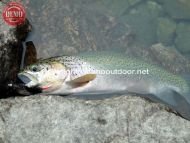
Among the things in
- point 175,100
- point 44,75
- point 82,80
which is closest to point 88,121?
point 82,80

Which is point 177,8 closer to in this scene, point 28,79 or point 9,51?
point 28,79

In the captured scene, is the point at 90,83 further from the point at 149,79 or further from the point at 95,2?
the point at 95,2

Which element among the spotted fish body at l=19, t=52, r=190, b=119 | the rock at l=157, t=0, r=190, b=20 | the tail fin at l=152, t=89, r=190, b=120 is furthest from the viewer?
the rock at l=157, t=0, r=190, b=20

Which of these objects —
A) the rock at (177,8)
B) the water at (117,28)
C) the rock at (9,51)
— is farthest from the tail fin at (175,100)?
the rock at (177,8)

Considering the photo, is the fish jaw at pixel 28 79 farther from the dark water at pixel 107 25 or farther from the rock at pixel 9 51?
the dark water at pixel 107 25

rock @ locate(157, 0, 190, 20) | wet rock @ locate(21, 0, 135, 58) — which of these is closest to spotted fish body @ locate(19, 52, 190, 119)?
wet rock @ locate(21, 0, 135, 58)

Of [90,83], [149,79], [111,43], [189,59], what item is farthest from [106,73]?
[189,59]

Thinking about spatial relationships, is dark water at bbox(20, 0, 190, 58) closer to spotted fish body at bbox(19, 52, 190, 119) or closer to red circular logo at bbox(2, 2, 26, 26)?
red circular logo at bbox(2, 2, 26, 26)
